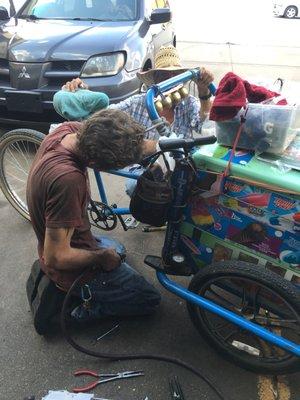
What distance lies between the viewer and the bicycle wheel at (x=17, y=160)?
3057 mm

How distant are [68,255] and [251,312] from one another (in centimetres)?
103

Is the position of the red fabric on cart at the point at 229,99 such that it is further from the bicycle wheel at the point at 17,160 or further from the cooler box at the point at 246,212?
the bicycle wheel at the point at 17,160

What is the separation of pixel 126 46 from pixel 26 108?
47.2 inches

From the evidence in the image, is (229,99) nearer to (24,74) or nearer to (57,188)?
(57,188)

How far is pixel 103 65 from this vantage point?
3875 mm

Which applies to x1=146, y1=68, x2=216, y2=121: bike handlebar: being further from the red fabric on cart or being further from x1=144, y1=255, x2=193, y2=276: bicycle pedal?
x1=144, y1=255, x2=193, y2=276: bicycle pedal

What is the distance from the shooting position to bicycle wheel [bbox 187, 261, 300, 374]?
1816 millimetres

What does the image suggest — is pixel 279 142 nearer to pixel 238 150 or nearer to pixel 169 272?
pixel 238 150

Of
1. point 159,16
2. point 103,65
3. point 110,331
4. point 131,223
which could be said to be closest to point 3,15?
point 103,65

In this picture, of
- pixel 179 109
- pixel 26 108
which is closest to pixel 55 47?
pixel 26 108

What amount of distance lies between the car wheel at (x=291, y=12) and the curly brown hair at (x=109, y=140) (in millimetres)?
17136

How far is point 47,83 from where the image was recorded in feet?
12.8

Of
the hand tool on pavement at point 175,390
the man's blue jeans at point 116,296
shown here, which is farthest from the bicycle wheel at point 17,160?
the hand tool on pavement at point 175,390

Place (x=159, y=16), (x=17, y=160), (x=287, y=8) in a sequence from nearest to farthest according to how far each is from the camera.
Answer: (x=17, y=160) < (x=159, y=16) < (x=287, y=8)
